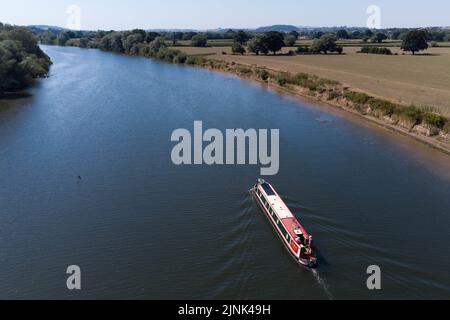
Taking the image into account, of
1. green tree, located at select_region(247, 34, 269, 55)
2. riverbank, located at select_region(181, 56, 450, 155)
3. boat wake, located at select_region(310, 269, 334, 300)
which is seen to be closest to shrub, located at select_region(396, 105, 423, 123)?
riverbank, located at select_region(181, 56, 450, 155)

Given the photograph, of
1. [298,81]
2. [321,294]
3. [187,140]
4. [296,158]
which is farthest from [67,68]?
[321,294]

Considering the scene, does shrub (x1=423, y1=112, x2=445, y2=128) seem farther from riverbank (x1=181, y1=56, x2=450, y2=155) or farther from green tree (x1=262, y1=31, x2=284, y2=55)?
green tree (x1=262, y1=31, x2=284, y2=55)

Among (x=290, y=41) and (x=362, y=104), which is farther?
(x=290, y=41)

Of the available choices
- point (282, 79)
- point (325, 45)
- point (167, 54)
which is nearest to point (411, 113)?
Result: point (282, 79)

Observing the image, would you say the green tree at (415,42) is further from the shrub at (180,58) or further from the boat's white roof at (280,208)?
the boat's white roof at (280,208)

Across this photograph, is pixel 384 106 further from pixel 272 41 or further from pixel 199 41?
pixel 199 41
